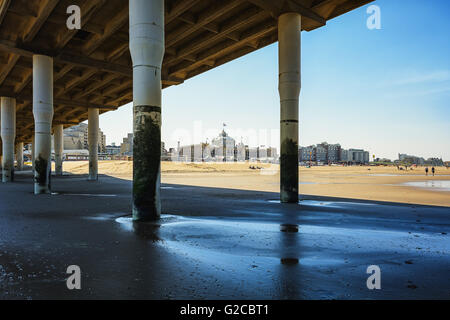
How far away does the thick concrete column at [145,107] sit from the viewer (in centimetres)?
882

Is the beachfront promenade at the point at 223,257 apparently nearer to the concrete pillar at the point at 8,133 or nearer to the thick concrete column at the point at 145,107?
the thick concrete column at the point at 145,107

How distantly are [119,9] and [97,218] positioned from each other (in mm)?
11429

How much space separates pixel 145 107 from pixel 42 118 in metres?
11.9

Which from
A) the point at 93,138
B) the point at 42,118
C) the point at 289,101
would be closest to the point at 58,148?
the point at 93,138

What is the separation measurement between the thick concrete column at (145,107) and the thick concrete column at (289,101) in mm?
6550

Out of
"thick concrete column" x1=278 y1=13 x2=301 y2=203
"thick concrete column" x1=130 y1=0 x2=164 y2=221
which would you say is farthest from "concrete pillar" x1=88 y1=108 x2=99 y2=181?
"thick concrete column" x1=130 y1=0 x2=164 y2=221

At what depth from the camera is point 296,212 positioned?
417 inches

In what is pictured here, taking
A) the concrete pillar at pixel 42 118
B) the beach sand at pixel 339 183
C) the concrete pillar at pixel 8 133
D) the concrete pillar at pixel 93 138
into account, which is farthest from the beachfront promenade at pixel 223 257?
the concrete pillar at pixel 93 138

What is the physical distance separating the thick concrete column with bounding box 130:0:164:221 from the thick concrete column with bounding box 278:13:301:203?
21.5 feet

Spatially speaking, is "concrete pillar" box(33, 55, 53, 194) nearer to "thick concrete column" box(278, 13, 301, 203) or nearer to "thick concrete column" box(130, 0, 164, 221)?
"thick concrete column" box(130, 0, 164, 221)

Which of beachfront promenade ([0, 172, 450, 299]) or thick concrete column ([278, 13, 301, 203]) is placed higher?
thick concrete column ([278, 13, 301, 203])

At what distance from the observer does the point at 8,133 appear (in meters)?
27.4

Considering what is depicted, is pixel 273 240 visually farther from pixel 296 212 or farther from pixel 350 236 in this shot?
pixel 296 212

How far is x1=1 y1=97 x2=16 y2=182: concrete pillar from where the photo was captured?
27.3 metres
